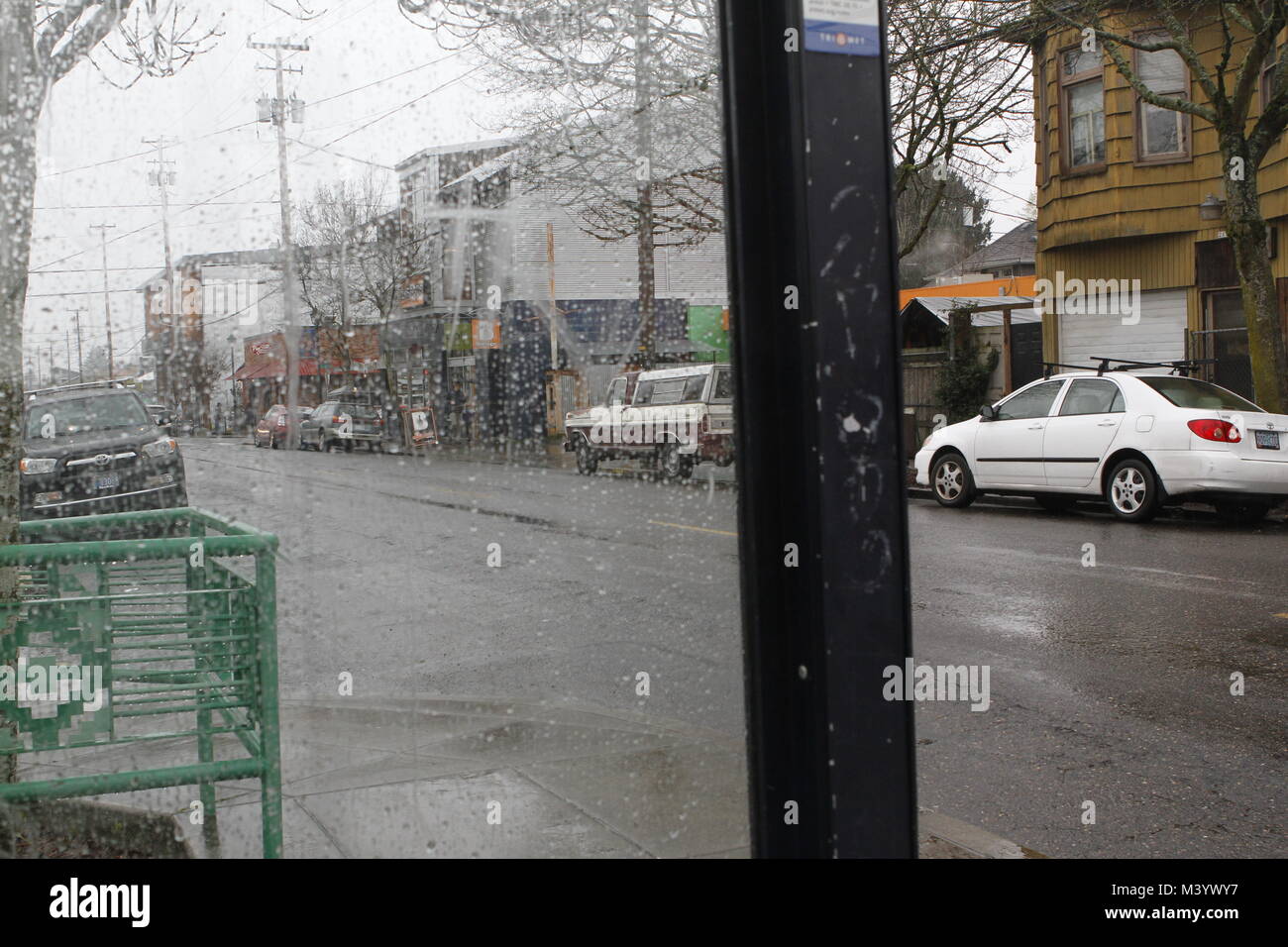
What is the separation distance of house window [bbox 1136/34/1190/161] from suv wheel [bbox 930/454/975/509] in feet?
21.1

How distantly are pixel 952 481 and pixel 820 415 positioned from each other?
11345 millimetres

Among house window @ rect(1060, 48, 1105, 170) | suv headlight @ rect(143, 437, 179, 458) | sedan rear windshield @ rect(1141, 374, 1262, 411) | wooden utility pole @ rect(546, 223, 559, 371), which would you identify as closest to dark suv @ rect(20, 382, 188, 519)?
suv headlight @ rect(143, 437, 179, 458)

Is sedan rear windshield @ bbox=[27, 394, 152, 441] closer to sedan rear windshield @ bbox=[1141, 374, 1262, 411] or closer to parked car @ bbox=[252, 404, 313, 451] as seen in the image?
parked car @ bbox=[252, 404, 313, 451]

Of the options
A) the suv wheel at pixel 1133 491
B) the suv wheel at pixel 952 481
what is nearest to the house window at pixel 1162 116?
the suv wheel at pixel 952 481

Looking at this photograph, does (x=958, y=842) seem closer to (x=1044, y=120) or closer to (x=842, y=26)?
(x=842, y=26)

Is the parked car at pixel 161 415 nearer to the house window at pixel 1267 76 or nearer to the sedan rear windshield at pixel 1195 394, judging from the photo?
the sedan rear windshield at pixel 1195 394

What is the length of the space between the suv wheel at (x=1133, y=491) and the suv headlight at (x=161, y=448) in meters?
9.86

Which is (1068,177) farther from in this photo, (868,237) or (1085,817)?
(868,237)

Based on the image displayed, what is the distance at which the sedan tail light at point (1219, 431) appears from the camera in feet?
33.7

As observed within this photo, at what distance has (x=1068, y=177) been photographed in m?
17.2

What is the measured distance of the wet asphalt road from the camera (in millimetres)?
2381

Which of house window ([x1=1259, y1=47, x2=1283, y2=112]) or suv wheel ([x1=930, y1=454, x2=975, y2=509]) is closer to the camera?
suv wheel ([x1=930, y1=454, x2=975, y2=509])
